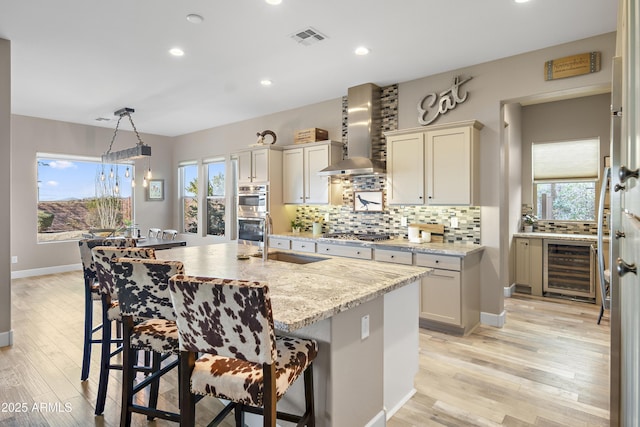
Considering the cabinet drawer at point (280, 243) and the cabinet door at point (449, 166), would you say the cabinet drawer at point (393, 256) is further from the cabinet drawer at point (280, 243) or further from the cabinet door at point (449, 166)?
the cabinet drawer at point (280, 243)

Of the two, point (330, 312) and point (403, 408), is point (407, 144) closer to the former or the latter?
point (403, 408)

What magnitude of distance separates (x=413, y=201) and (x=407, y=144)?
690 mm

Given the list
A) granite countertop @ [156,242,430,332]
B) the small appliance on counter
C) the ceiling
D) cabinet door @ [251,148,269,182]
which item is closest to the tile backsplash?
the small appliance on counter

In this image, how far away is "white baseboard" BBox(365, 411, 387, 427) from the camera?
2104mm

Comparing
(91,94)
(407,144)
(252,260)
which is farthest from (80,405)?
(91,94)

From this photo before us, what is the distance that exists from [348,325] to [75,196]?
24.2 feet

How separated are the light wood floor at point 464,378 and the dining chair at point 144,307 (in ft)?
1.80

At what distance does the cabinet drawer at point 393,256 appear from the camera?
13.4 ft

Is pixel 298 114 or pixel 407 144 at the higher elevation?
pixel 298 114

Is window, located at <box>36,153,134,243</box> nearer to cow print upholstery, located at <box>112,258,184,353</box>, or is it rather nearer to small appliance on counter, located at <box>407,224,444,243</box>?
small appliance on counter, located at <box>407,224,444,243</box>

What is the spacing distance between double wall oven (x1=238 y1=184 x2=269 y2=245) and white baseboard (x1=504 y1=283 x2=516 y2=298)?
12.1 feet

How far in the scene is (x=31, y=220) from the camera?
6566mm

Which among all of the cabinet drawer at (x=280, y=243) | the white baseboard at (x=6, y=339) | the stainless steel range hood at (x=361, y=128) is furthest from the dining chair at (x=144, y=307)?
the cabinet drawer at (x=280, y=243)

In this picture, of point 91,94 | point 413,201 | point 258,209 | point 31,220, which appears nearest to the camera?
point 413,201
